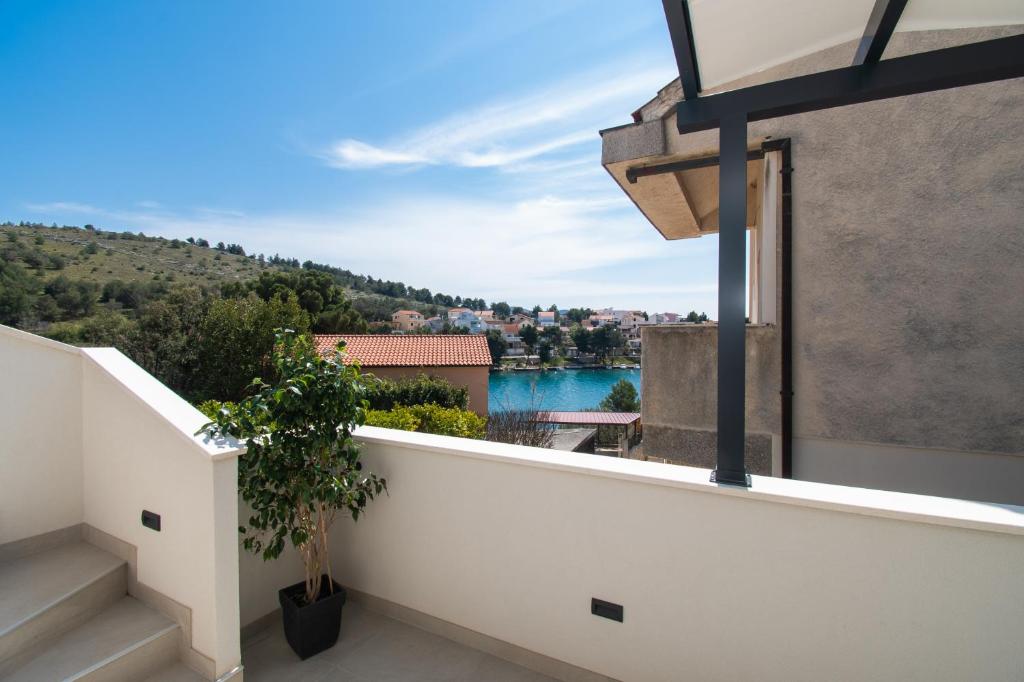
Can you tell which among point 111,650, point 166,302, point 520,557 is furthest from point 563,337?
point 111,650

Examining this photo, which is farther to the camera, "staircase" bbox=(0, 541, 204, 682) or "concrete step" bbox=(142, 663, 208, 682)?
"concrete step" bbox=(142, 663, 208, 682)

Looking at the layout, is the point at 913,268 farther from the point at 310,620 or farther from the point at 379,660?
the point at 310,620

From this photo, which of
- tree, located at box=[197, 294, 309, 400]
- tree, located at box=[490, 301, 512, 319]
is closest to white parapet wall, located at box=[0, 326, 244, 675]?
tree, located at box=[197, 294, 309, 400]

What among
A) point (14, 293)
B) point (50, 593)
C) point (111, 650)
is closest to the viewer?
point (111, 650)

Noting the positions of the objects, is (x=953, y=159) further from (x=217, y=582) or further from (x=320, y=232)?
(x=320, y=232)

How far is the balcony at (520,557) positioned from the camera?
179 centimetres

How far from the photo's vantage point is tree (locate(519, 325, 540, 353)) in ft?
144

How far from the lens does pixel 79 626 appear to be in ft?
7.81

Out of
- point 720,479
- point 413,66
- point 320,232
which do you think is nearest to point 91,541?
point 720,479

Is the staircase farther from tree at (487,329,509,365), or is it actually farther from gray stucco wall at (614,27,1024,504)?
tree at (487,329,509,365)

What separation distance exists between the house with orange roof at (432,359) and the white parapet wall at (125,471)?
17.2 m

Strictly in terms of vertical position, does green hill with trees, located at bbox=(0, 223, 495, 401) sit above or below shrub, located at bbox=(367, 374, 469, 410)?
above

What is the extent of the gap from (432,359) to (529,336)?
23998 millimetres

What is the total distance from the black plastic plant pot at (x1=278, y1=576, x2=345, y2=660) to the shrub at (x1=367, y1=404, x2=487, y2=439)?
2.99m
